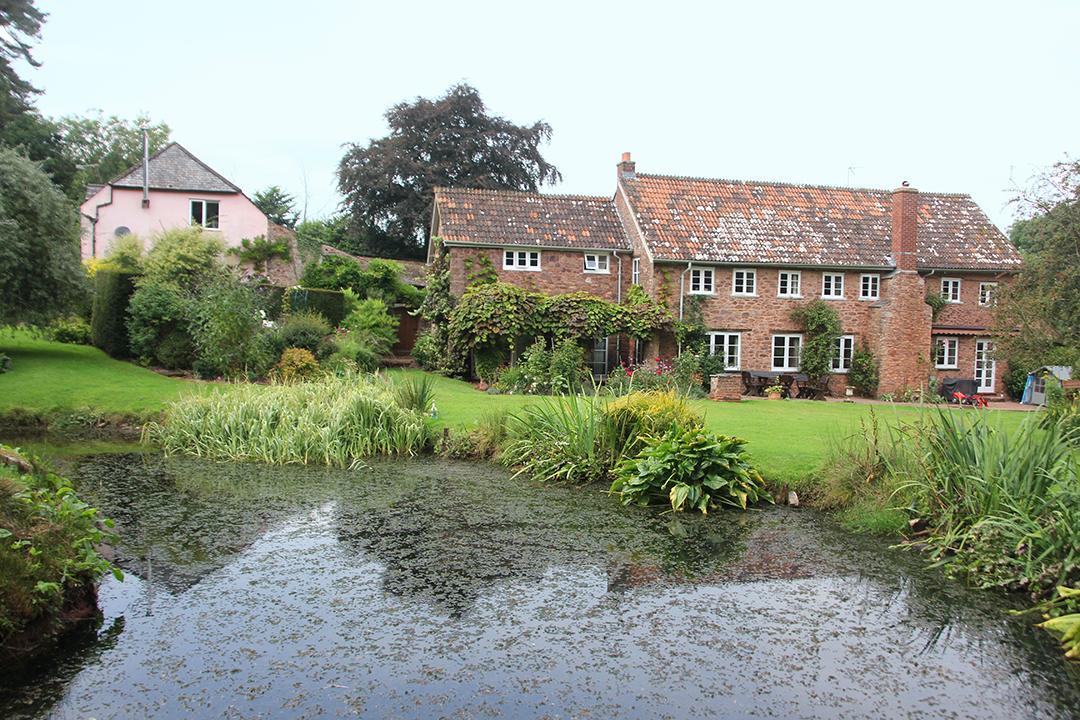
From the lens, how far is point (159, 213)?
1378 inches

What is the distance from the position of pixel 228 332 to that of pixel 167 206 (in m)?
17.5

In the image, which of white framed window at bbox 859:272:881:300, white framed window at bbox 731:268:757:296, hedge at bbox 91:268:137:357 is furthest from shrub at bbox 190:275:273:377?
white framed window at bbox 859:272:881:300

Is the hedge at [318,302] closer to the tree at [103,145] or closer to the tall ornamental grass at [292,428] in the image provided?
the tall ornamental grass at [292,428]

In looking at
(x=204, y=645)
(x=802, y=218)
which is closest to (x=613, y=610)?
(x=204, y=645)

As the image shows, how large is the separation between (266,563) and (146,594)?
1240 mm

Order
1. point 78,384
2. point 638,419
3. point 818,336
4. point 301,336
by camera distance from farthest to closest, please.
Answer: point 818,336, point 301,336, point 78,384, point 638,419

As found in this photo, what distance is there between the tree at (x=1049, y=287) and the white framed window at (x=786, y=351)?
32.0 feet

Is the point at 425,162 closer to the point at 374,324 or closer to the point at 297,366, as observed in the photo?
the point at 374,324

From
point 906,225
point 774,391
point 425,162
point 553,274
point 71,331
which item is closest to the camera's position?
point 774,391

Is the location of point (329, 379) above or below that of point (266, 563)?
above

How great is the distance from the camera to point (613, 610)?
282 inches

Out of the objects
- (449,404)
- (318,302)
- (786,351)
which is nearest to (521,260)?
(318,302)

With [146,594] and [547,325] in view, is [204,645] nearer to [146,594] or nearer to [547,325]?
[146,594]

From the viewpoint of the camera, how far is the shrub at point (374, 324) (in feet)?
90.0
